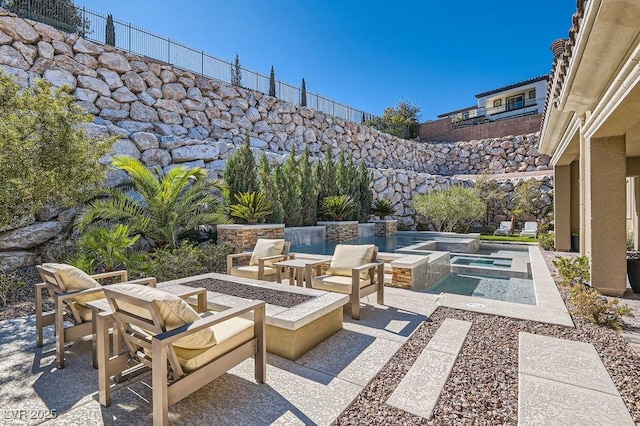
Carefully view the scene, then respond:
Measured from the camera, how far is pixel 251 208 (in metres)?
9.32

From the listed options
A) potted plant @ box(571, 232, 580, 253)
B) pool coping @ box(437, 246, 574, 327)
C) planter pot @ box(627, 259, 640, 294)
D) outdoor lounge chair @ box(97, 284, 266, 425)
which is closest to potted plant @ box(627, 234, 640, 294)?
planter pot @ box(627, 259, 640, 294)

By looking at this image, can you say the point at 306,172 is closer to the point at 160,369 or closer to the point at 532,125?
the point at 160,369

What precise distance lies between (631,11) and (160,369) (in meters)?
4.85

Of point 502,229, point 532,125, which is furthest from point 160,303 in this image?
point 532,125

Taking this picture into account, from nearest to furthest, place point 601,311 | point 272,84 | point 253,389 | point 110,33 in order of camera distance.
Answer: point 253,389 → point 601,311 → point 110,33 → point 272,84

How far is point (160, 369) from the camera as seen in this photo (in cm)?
206

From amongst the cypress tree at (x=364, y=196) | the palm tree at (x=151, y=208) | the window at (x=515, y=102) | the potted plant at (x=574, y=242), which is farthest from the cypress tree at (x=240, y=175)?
the window at (x=515, y=102)

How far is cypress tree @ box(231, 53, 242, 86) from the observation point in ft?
54.9

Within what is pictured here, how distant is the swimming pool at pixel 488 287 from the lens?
20.5 ft

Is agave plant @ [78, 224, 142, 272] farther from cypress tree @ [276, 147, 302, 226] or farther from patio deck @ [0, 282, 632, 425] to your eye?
cypress tree @ [276, 147, 302, 226]

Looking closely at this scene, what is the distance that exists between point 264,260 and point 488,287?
4.73 meters

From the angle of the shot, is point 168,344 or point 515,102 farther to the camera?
point 515,102

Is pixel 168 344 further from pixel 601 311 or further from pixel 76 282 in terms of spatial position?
pixel 601 311

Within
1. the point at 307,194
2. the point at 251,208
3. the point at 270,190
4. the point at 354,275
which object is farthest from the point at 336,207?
the point at 354,275
